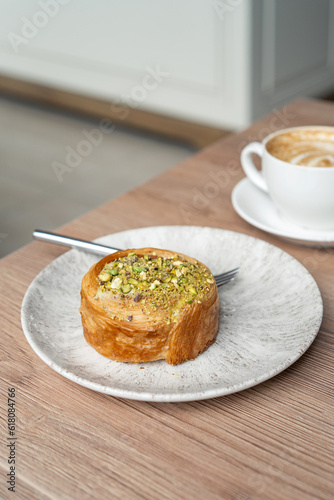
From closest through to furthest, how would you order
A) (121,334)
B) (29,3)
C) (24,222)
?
(121,334)
(24,222)
(29,3)

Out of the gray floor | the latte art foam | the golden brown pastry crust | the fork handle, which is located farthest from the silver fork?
the gray floor

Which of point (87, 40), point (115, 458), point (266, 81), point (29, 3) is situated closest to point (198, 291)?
point (115, 458)

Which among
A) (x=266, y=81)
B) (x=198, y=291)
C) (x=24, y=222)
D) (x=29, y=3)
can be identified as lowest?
(x=24, y=222)

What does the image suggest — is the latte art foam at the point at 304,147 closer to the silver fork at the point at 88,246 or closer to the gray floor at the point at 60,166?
the silver fork at the point at 88,246

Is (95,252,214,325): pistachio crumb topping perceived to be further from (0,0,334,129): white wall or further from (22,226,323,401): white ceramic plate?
(0,0,334,129): white wall

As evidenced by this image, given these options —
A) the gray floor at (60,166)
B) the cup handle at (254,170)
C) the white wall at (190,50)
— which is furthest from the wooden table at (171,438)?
the white wall at (190,50)

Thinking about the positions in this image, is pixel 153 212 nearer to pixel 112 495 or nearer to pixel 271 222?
pixel 271 222

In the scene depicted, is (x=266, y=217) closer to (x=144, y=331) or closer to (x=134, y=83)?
(x=144, y=331)
